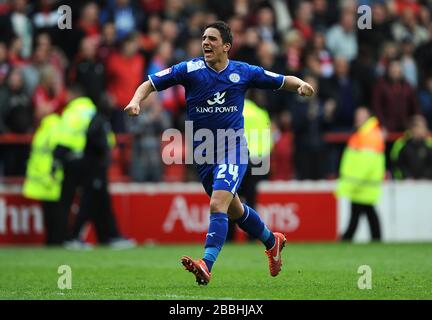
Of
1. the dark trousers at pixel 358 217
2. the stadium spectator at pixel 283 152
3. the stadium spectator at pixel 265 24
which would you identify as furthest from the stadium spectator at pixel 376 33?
the dark trousers at pixel 358 217

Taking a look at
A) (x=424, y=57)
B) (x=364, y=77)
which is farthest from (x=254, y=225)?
(x=424, y=57)

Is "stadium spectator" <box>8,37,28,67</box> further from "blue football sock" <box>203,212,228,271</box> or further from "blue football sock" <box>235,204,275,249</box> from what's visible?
"blue football sock" <box>203,212,228,271</box>

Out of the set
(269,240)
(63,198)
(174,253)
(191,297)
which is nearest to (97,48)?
(63,198)

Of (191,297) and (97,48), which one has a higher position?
(97,48)

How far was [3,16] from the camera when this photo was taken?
67.2ft

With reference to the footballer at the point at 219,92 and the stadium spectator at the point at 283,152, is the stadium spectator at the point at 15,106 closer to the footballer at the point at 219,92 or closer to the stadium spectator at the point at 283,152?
the stadium spectator at the point at 283,152

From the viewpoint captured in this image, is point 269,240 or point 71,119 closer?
point 269,240

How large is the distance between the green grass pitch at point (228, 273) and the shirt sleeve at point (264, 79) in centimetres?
193

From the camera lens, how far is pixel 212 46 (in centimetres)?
1061

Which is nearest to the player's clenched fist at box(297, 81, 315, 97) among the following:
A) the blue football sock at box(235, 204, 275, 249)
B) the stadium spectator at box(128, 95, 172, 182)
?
the blue football sock at box(235, 204, 275, 249)

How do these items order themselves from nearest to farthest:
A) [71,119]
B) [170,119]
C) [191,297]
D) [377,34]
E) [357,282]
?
[191,297]
[357,282]
[71,119]
[170,119]
[377,34]

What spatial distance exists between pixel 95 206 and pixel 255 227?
7.50m
